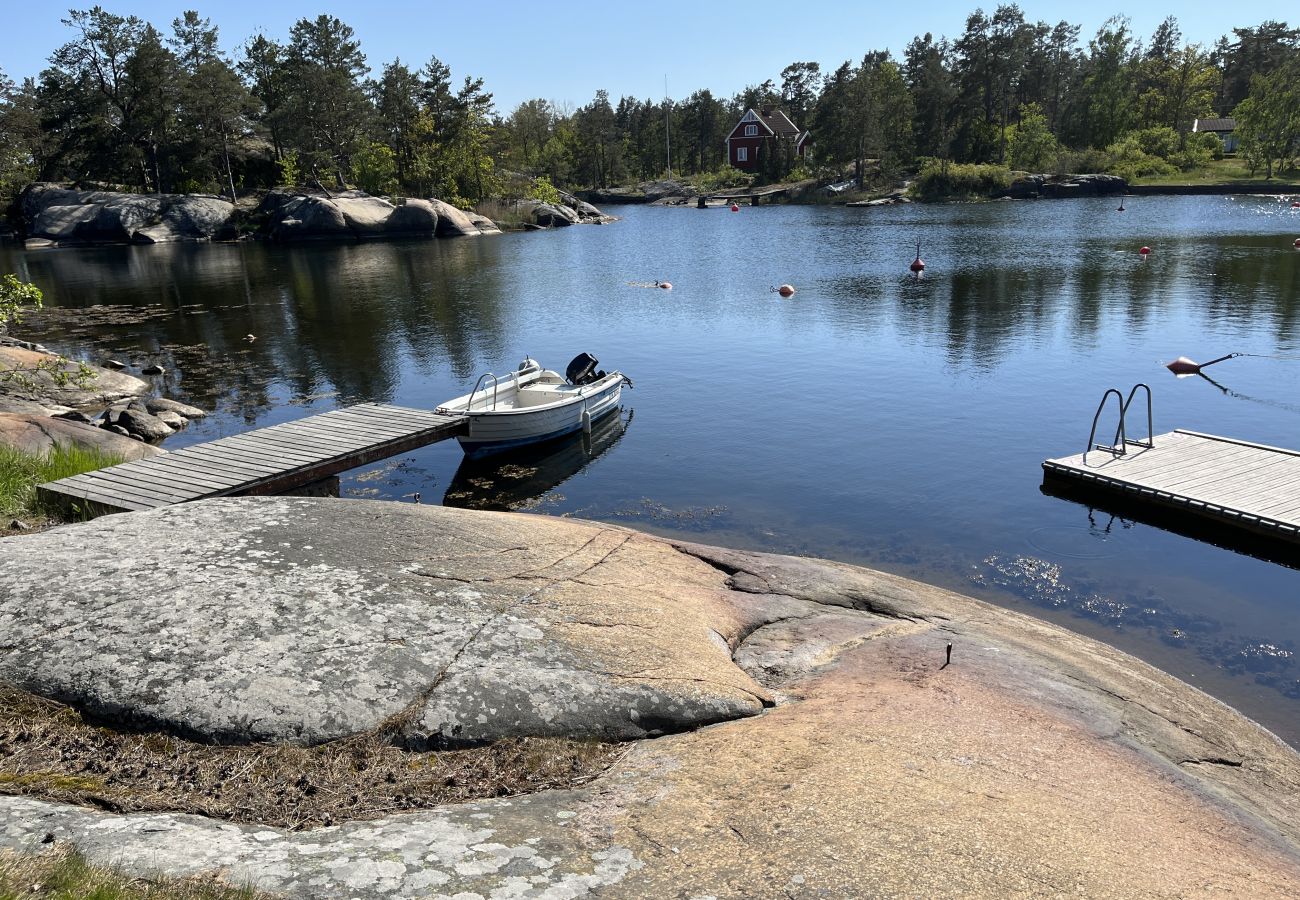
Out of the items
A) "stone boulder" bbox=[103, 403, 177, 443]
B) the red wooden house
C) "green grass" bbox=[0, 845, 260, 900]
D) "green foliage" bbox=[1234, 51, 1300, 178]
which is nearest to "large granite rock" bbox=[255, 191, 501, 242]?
"stone boulder" bbox=[103, 403, 177, 443]

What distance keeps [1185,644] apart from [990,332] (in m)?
23.0

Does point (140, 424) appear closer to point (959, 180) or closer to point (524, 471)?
point (524, 471)

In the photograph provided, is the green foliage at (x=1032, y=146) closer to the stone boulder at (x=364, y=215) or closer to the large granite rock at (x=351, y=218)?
the large granite rock at (x=351, y=218)

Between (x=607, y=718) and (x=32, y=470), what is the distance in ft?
36.6

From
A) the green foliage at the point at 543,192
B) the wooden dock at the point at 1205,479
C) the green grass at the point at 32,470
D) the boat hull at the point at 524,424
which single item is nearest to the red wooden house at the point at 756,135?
the green foliage at the point at 543,192

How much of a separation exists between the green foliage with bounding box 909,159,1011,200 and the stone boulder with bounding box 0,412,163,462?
99.5 metres

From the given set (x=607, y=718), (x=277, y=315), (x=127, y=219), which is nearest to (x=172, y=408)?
(x=277, y=315)

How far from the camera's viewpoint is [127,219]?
3103 inches

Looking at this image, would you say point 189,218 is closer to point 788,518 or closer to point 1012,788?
point 788,518

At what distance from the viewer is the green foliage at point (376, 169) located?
90688 millimetres

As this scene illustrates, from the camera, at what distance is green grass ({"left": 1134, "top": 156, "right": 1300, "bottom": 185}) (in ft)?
307

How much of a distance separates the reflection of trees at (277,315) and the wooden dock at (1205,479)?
19.1 m

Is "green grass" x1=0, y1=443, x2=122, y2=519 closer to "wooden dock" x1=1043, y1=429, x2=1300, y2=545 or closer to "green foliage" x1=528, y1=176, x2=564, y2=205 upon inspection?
"wooden dock" x1=1043, y1=429, x2=1300, y2=545

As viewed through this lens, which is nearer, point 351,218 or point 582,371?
point 582,371
